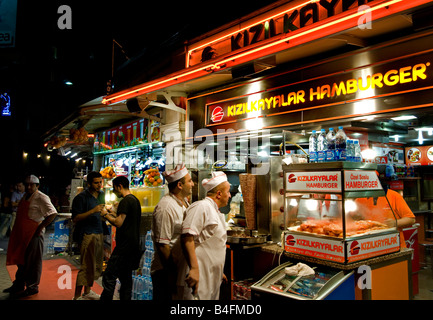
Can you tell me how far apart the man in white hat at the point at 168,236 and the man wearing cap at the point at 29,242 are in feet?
11.8

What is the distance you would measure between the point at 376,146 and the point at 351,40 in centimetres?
413

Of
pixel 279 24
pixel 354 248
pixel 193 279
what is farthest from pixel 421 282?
pixel 279 24

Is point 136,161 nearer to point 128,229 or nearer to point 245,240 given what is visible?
point 128,229

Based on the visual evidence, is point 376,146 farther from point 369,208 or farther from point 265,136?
point 369,208

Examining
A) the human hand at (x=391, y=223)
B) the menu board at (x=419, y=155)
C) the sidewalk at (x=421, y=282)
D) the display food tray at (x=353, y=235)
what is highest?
the menu board at (x=419, y=155)

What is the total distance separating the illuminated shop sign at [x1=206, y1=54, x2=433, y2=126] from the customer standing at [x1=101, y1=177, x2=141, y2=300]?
284 centimetres

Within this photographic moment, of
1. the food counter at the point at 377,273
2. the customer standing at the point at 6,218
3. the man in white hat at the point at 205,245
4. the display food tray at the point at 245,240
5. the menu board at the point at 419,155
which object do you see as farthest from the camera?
the customer standing at the point at 6,218

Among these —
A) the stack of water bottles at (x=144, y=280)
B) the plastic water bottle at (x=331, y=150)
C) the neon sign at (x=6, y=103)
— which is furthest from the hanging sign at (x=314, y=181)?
the neon sign at (x=6, y=103)

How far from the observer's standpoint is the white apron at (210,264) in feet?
10.5

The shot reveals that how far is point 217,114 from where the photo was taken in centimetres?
658

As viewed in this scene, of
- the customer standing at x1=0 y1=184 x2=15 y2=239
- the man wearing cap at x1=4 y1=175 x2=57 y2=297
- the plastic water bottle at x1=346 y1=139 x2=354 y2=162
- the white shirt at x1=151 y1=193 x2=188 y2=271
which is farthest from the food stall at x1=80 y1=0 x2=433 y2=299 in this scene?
the customer standing at x1=0 y1=184 x2=15 y2=239

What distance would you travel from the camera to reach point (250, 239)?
4270 mm

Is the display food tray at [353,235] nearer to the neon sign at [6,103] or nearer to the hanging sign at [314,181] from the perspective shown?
the hanging sign at [314,181]

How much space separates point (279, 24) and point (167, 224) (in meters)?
3.31
